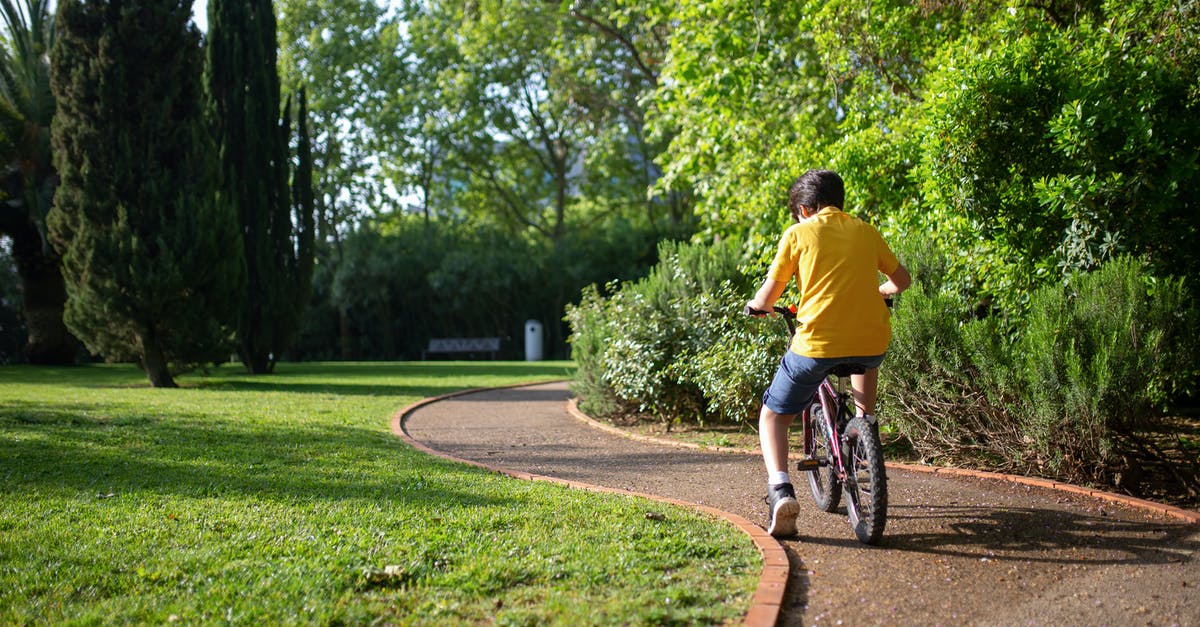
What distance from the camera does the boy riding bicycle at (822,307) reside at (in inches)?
164

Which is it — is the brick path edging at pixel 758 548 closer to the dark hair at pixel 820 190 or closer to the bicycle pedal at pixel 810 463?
the bicycle pedal at pixel 810 463

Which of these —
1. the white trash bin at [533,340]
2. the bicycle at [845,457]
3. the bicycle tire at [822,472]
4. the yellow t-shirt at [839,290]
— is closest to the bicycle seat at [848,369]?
the bicycle at [845,457]

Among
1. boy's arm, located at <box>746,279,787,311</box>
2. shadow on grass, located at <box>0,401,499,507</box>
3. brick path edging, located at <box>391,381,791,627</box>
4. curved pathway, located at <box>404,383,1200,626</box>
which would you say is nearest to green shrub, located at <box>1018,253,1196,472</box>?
curved pathway, located at <box>404,383,1200,626</box>

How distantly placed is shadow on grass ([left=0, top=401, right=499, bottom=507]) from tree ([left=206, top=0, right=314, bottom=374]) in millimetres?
9963

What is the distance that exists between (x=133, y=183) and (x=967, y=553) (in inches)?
519

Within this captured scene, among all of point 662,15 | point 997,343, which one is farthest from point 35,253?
point 997,343

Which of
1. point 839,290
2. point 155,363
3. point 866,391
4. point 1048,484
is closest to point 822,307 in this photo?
point 839,290

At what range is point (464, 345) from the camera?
32469 millimetres

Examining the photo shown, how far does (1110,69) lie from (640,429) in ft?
17.5

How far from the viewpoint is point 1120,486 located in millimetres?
5258

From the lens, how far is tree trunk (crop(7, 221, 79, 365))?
2323 centimetres

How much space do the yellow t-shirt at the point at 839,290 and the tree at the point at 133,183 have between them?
38.6 feet

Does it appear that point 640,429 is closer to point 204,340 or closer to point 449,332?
point 204,340

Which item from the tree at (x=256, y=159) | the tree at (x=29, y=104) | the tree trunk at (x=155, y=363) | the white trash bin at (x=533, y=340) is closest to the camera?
the tree trunk at (x=155, y=363)
